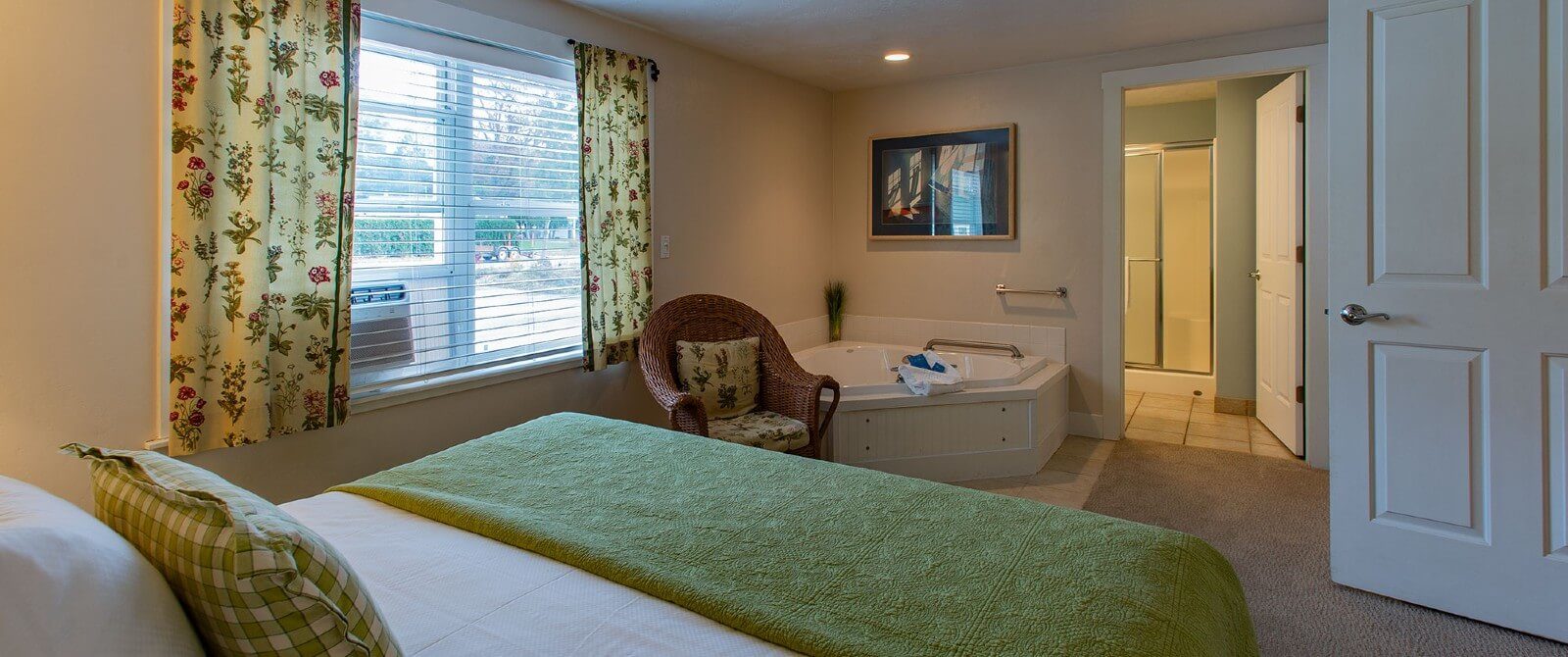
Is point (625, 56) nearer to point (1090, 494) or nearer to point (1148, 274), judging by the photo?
point (1090, 494)

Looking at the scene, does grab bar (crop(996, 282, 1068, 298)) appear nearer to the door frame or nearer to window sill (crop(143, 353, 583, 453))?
the door frame

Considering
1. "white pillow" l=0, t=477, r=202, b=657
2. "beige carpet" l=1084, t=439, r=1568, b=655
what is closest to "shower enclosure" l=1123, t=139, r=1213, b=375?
"beige carpet" l=1084, t=439, r=1568, b=655

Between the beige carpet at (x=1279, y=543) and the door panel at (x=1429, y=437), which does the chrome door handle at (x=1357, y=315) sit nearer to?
the door panel at (x=1429, y=437)

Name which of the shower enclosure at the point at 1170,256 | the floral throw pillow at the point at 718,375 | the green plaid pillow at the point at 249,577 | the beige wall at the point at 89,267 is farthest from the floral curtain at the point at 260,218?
the shower enclosure at the point at 1170,256

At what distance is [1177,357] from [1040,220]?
6.90 ft

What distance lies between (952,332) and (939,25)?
1885 mm

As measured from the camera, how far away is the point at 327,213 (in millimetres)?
2422

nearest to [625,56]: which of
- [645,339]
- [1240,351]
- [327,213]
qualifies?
[645,339]

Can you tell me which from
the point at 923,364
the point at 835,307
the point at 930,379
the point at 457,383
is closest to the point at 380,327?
the point at 457,383

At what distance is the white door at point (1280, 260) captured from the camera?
3992 mm

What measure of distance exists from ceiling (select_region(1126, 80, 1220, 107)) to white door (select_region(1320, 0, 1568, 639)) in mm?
2969

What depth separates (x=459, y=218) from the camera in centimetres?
294

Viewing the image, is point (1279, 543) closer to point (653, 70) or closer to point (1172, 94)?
point (653, 70)

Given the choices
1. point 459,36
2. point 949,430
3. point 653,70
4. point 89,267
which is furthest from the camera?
point 949,430
